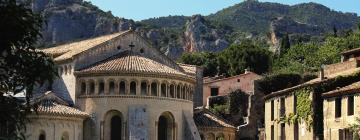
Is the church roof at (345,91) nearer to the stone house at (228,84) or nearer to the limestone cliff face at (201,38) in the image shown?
the stone house at (228,84)

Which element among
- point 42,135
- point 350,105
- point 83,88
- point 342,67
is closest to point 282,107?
point 342,67

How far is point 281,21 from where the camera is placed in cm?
19338

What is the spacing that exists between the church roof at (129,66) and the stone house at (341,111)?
13.9 m

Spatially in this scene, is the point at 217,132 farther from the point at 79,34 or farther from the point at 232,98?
the point at 79,34

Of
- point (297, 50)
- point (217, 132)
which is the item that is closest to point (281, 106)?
point (217, 132)

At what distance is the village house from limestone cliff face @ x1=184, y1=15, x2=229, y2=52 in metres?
109

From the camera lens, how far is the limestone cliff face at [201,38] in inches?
7013

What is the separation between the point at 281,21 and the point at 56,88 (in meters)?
133

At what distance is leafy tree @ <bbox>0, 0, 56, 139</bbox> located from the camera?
23.5 metres

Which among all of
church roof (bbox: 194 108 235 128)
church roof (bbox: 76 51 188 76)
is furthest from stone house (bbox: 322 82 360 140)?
church roof (bbox: 194 108 235 128)

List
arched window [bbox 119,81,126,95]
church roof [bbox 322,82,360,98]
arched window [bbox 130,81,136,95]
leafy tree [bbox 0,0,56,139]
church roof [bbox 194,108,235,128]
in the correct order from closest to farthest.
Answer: leafy tree [bbox 0,0,56,139] → church roof [bbox 322,82,360,98] → arched window [bbox 119,81,126,95] → arched window [bbox 130,81,136,95] → church roof [bbox 194,108,235,128]

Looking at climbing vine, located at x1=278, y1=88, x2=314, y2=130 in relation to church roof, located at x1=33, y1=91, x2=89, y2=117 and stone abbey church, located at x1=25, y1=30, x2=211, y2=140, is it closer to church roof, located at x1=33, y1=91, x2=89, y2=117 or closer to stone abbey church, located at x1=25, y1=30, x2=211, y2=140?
stone abbey church, located at x1=25, y1=30, x2=211, y2=140

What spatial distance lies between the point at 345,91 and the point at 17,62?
32626 millimetres

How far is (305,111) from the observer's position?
58906mm
